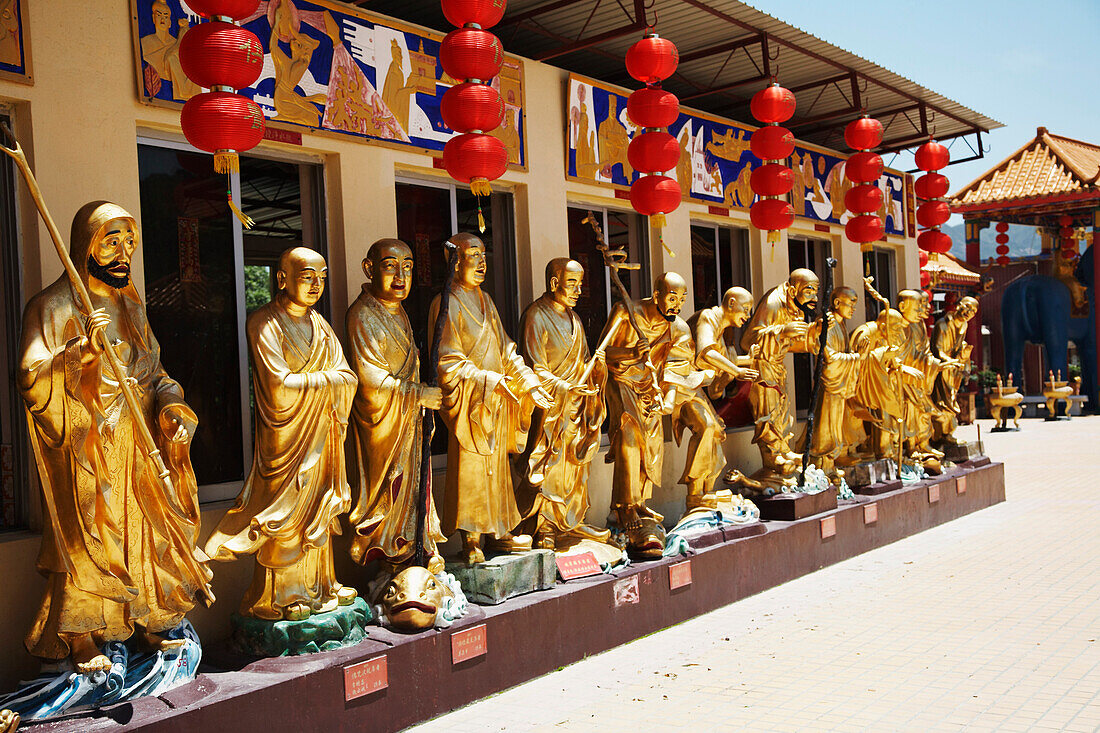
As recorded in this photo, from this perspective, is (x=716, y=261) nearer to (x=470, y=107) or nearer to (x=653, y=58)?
(x=653, y=58)

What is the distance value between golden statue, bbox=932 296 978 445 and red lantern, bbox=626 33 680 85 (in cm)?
558

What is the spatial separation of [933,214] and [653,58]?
210 inches

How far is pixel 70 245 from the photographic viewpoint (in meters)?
3.88

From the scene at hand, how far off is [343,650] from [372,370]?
1.26 metres

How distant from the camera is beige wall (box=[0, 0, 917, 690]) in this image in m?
4.10

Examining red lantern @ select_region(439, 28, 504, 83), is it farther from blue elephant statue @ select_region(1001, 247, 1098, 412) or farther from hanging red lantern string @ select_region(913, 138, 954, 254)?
blue elephant statue @ select_region(1001, 247, 1098, 412)

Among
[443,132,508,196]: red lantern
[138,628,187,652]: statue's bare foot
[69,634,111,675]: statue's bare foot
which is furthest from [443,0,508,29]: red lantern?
[69,634,111,675]: statue's bare foot

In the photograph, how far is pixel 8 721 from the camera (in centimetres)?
329

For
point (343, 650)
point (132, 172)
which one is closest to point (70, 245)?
point (132, 172)

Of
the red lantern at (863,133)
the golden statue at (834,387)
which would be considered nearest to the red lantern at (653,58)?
the golden statue at (834,387)

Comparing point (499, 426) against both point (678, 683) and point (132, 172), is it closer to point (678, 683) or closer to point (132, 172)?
point (678, 683)

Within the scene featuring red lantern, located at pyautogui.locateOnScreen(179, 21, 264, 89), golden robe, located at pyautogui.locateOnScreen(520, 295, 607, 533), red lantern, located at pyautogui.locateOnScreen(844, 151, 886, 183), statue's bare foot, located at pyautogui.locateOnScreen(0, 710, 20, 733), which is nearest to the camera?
statue's bare foot, located at pyautogui.locateOnScreen(0, 710, 20, 733)

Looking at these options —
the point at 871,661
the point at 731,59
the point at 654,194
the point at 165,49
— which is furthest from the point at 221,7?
the point at 731,59

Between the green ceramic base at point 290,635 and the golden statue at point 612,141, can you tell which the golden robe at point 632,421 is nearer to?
the golden statue at point 612,141
